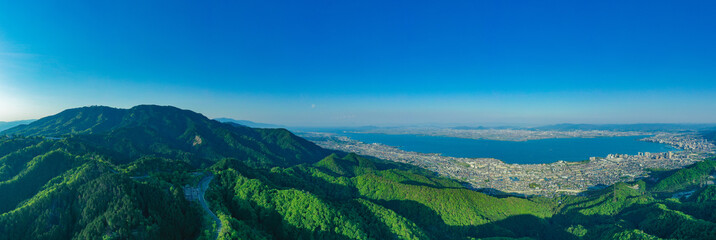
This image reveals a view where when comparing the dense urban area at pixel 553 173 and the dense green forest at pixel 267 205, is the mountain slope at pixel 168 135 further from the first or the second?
the dense urban area at pixel 553 173

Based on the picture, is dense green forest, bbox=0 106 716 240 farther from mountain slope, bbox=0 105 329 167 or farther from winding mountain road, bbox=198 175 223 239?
mountain slope, bbox=0 105 329 167

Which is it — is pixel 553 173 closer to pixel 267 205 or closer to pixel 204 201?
pixel 267 205

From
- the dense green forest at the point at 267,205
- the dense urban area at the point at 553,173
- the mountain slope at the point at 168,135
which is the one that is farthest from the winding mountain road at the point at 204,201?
the dense urban area at the point at 553,173

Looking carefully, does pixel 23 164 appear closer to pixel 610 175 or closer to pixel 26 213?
pixel 26 213

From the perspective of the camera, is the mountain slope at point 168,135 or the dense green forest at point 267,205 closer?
the dense green forest at point 267,205

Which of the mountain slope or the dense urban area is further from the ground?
the mountain slope

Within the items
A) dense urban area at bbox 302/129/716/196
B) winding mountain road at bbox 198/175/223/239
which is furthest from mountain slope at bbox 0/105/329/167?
dense urban area at bbox 302/129/716/196

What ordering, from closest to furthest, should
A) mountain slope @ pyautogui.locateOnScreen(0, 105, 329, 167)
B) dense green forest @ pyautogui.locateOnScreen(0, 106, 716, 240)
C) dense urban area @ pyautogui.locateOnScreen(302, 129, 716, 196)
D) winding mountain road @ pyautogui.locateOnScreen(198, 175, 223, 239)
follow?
dense green forest @ pyautogui.locateOnScreen(0, 106, 716, 240)
winding mountain road @ pyautogui.locateOnScreen(198, 175, 223, 239)
mountain slope @ pyautogui.locateOnScreen(0, 105, 329, 167)
dense urban area @ pyautogui.locateOnScreen(302, 129, 716, 196)

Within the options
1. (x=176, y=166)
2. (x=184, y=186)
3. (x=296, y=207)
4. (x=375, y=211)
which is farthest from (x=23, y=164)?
(x=375, y=211)
